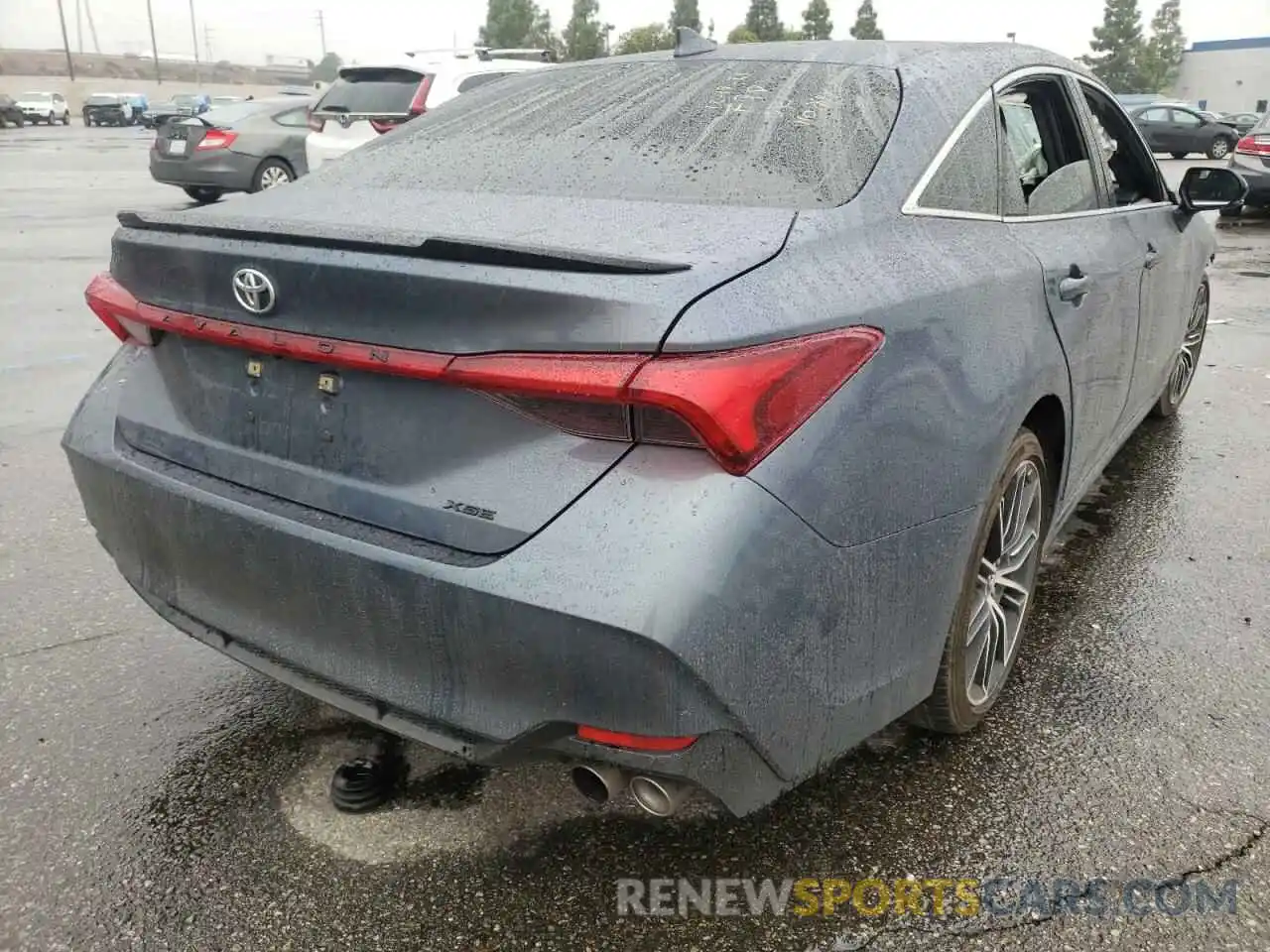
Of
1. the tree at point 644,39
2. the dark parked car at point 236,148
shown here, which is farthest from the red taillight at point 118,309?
the tree at point 644,39

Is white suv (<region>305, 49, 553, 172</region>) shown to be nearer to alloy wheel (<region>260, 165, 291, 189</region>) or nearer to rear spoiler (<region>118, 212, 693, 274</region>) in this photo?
alloy wheel (<region>260, 165, 291, 189</region>)

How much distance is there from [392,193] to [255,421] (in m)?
0.64

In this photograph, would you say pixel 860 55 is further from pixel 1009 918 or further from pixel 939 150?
pixel 1009 918

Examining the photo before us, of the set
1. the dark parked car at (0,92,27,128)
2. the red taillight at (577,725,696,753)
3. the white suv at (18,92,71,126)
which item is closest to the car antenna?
the red taillight at (577,725,696,753)

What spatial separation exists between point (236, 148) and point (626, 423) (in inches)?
569

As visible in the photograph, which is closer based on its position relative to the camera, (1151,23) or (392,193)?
(392,193)

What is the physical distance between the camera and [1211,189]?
382cm

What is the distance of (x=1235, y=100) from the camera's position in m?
79.4

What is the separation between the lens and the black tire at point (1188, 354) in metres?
4.93

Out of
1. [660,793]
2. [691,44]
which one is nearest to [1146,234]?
[691,44]

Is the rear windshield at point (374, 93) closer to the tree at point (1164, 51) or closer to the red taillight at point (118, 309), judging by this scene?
the red taillight at point (118, 309)

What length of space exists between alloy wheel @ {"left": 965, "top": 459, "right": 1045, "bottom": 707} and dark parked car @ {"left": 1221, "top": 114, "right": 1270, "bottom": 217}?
1263 centimetres

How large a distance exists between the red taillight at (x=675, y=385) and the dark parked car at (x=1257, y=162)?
13.7 metres

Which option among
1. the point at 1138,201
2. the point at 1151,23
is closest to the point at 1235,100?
the point at 1151,23
